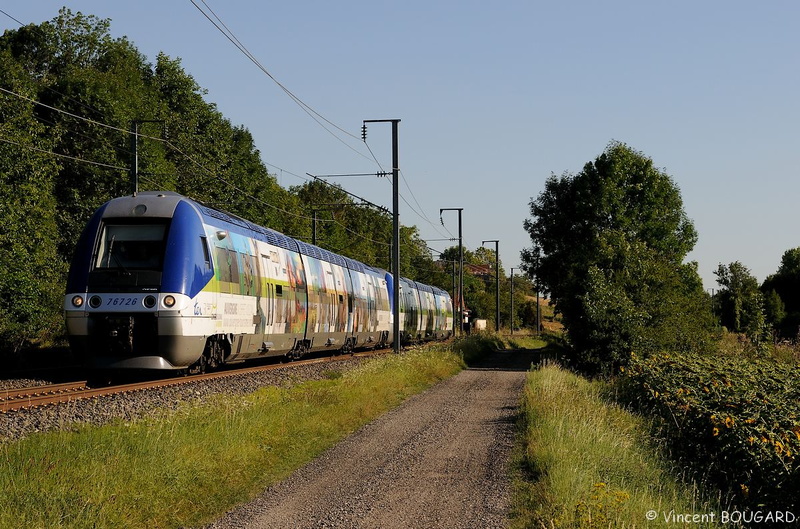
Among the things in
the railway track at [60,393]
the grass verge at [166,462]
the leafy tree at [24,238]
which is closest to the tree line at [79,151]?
the leafy tree at [24,238]

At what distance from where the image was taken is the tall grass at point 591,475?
8.47 meters

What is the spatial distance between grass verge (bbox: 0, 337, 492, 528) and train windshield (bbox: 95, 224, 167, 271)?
14.8ft

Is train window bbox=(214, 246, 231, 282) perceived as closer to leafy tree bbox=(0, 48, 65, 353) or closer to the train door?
the train door

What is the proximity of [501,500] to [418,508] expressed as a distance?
933mm

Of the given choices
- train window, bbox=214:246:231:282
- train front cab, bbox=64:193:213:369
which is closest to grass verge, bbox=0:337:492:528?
train front cab, bbox=64:193:213:369

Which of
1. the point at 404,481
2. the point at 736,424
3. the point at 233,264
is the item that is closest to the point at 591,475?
the point at 404,481

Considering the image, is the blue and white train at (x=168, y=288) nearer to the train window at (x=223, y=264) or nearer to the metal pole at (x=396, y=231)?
the train window at (x=223, y=264)

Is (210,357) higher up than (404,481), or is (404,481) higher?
(210,357)

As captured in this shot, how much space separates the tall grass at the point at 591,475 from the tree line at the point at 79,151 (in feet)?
43.7

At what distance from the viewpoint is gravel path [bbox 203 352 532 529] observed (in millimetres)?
8828

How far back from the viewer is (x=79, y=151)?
145 feet

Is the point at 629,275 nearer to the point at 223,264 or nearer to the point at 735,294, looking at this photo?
the point at 223,264

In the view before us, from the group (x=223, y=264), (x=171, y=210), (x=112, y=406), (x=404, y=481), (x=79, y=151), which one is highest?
(x=79, y=151)

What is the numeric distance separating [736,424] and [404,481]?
550 centimetres
